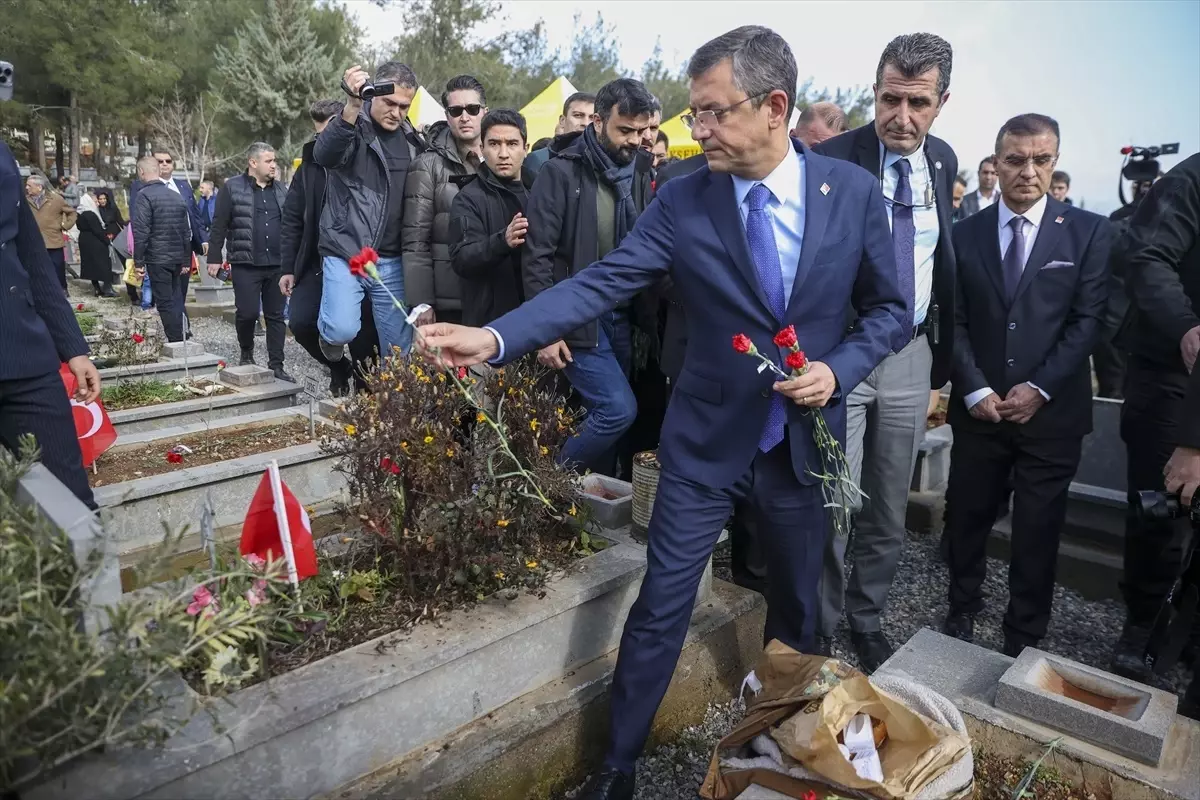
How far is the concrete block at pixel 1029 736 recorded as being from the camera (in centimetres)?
235

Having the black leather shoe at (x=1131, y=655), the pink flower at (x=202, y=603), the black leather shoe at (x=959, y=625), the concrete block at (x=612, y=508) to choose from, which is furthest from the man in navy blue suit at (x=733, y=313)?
the black leather shoe at (x=1131, y=655)

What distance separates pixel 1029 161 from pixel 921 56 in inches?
28.0

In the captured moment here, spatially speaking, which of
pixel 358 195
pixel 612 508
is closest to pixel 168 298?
pixel 358 195

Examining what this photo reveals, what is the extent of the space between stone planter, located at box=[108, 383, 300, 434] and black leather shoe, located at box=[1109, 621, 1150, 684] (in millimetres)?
5322

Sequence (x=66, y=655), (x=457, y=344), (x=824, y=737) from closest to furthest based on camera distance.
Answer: (x=66, y=655) → (x=824, y=737) → (x=457, y=344)

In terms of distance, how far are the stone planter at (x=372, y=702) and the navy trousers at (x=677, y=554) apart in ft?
1.13

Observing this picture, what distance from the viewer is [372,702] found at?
2441mm

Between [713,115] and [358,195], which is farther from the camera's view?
[358,195]

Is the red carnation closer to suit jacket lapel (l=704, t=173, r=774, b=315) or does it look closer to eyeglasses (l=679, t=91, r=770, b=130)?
suit jacket lapel (l=704, t=173, r=774, b=315)

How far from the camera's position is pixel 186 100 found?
1367 inches

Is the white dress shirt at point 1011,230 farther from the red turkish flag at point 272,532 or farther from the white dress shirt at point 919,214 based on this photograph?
the red turkish flag at point 272,532

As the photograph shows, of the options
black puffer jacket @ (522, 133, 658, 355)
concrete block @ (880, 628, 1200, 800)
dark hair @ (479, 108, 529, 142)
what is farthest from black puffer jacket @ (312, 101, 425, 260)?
concrete block @ (880, 628, 1200, 800)

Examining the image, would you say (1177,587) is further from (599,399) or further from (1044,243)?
(599,399)

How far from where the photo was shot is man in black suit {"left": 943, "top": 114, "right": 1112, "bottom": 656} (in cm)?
367
